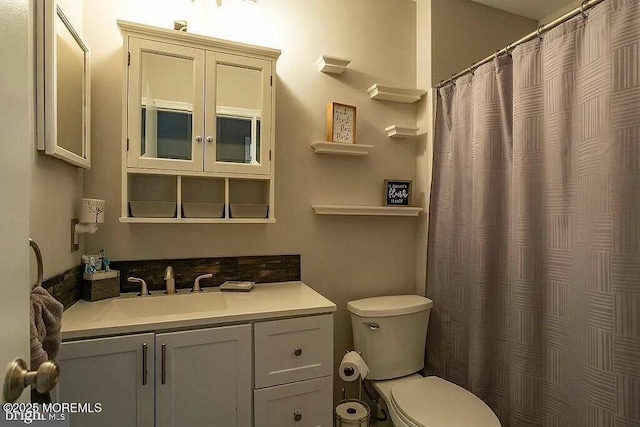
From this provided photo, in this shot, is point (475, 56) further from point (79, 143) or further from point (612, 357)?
point (79, 143)

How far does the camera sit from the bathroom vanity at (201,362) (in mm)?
1102

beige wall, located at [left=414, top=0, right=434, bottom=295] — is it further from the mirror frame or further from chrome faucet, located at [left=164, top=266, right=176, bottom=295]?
the mirror frame

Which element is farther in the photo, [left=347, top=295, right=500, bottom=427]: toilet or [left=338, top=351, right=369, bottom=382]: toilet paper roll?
[left=338, top=351, right=369, bottom=382]: toilet paper roll

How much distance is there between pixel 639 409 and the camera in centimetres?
100

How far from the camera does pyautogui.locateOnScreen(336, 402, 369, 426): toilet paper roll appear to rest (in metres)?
1.60

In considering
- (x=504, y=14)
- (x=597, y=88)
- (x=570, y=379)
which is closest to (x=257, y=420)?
(x=570, y=379)

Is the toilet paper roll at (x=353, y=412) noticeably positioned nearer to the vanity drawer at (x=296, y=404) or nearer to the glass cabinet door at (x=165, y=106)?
the vanity drawer at (x=296, y=404)

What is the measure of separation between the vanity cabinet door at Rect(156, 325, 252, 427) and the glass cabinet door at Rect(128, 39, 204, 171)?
768 mm

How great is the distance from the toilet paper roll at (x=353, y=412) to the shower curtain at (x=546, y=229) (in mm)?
515

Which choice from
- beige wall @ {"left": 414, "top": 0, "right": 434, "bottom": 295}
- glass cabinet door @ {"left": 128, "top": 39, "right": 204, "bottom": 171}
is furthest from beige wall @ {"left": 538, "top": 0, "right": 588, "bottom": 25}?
glass cabinet door @ {"left": 128, "top": 39, "right": 204, "bottom": 171}

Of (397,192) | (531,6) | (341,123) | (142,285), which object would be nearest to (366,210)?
(397,192)

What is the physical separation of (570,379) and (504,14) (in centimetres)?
216

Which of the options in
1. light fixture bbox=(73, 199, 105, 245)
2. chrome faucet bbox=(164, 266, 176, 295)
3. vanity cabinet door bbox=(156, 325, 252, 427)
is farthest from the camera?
chrome faucet bbox=(164, 266, 176, 295)

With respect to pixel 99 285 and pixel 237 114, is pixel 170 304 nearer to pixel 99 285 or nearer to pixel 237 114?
pixel 99 285
